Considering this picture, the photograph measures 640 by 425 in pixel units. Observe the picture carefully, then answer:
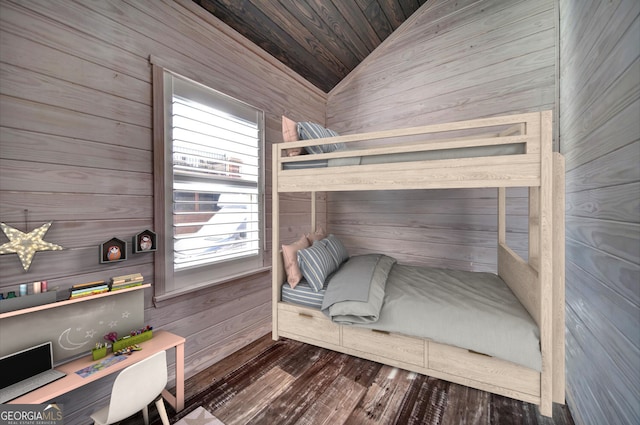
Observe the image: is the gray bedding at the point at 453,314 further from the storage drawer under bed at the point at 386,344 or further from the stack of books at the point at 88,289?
the stack of books at the point at 88,289

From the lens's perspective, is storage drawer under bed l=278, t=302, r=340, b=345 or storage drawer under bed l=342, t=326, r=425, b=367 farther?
storage drawer under bed l=278, t=302, r=340, b=345

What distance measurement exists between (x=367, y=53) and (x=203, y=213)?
8.54 ft

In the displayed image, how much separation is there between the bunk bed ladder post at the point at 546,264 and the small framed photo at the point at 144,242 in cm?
208

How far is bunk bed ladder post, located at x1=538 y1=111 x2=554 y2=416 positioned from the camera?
3.53 ft

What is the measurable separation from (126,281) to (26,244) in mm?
454

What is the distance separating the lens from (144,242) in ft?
5.04

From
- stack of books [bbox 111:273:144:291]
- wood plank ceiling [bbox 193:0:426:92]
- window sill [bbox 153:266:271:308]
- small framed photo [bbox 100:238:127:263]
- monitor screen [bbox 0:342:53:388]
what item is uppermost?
wood plank ceiling [bbox 193:0:426:92]

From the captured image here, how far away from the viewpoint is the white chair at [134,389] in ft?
3.53

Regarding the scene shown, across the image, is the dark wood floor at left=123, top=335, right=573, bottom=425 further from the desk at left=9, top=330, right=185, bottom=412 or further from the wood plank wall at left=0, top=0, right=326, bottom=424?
the wood plank wall at left=0, top=0, right=326, bottom=424

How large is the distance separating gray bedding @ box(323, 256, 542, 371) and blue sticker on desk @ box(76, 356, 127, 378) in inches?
44.2

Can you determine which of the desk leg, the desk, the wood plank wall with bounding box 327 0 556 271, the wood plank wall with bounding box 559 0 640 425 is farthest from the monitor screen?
the wood plank wall with bounding box 327 0 556 271

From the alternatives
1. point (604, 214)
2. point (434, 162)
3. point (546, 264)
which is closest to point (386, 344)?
point (546, 264)

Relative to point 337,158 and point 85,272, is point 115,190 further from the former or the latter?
point 337,158

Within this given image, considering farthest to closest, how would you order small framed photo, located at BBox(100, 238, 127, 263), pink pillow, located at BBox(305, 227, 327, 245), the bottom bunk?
pink pillow, located at BBox(305, 227, 327, 245)
small framed photo, located at BBox(100, 238, 127, 263)
the bottom bunk
